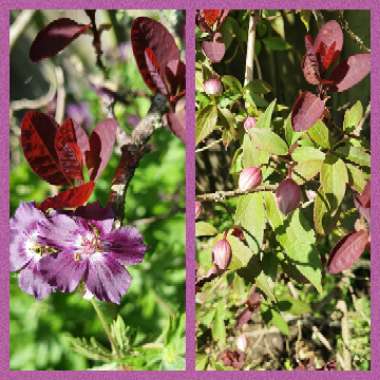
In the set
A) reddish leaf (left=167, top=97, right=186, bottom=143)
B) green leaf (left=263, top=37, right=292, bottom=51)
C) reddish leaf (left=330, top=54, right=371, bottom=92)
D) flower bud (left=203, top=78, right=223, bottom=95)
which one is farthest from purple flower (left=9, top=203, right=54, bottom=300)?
green leaf (left=263, top=37, right=292, bottom=51)

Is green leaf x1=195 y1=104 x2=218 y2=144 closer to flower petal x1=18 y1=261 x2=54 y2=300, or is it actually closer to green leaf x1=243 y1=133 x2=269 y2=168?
green leaf x1=243 y1=133 x2=269 y2=168

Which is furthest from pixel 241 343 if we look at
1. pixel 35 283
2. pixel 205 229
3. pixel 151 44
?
pixel 151 44

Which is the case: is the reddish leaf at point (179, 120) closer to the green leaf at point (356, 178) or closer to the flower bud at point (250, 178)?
the flower bud at point (250, 178)

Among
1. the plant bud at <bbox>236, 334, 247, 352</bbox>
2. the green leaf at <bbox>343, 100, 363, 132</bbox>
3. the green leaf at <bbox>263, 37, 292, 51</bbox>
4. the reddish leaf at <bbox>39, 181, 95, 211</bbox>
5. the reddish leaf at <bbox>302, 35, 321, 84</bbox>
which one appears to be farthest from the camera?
the plant bud at <bbox>236, 334, 247, 352</bbox>

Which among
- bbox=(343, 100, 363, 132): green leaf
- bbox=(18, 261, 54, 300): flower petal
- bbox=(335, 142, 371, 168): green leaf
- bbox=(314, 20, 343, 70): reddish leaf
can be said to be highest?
bbox=(314, 20, 343, 70): reddish leaf

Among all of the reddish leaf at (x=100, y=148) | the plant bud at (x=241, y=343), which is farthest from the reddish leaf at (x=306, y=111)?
the plant bud at (x=241, y=343)

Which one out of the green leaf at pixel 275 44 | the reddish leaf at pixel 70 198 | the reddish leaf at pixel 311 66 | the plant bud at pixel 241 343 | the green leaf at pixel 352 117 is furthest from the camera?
the plant bud at pixel 241 343
